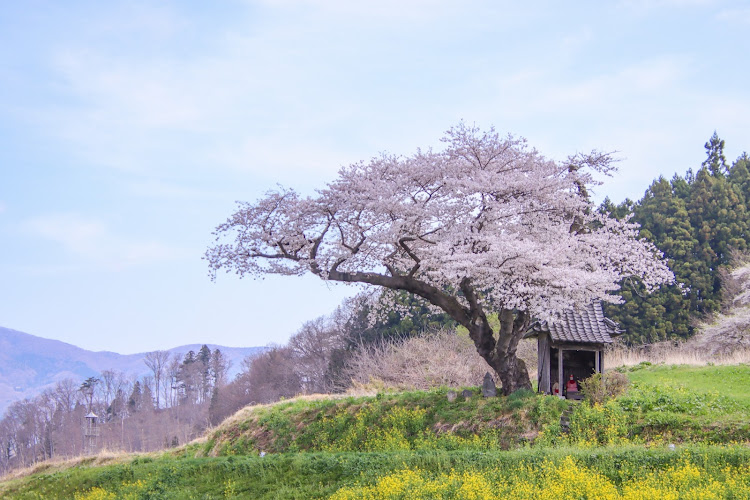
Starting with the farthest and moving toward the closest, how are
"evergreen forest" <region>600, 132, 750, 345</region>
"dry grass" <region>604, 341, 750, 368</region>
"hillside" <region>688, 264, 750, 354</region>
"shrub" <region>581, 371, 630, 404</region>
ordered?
"evergreen forest" <region>600, 132, 750, 345</region>
"hillside" <region>688, 264, 750, 354</region>
"dry grass" <region>604, 341, 750, 368</region>
"shrub" <region>581, 371, 630, 404</region>

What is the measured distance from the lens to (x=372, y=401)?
57.9 feet

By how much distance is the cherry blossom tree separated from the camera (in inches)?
608

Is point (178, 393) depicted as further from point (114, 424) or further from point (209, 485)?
point (209, 485)

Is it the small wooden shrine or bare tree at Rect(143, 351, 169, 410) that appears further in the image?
bare tree at Rect(143, 351, 169, 410)

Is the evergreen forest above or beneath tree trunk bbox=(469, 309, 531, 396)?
above

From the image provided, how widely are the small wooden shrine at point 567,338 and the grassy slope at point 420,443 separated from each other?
4.78ft

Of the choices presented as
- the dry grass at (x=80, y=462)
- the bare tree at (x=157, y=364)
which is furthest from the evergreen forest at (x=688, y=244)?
the bare tree at (x=157, y=364)

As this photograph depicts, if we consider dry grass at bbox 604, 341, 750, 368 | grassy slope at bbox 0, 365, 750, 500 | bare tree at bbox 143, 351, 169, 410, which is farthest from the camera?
bare tree at bbox 143, 351, 169, 410

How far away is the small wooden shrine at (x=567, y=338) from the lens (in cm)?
1638

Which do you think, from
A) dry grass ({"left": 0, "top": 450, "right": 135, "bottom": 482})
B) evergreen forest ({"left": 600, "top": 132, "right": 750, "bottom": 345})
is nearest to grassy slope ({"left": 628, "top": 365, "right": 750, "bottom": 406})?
evergreen forest ({"left": 600, "top": 132, "right": 750, "bottom": 345})

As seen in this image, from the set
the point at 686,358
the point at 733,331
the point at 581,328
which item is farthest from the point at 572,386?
the point at 733,331

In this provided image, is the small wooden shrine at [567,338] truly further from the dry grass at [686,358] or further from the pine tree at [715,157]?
the pine tree at [715,157]

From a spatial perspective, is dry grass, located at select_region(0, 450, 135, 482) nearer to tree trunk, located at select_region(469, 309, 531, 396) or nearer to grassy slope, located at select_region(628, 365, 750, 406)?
tree trunk, located at select_region(469, 309, 531, 396)

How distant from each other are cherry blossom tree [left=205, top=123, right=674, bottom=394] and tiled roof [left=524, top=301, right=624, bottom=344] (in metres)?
0.69
